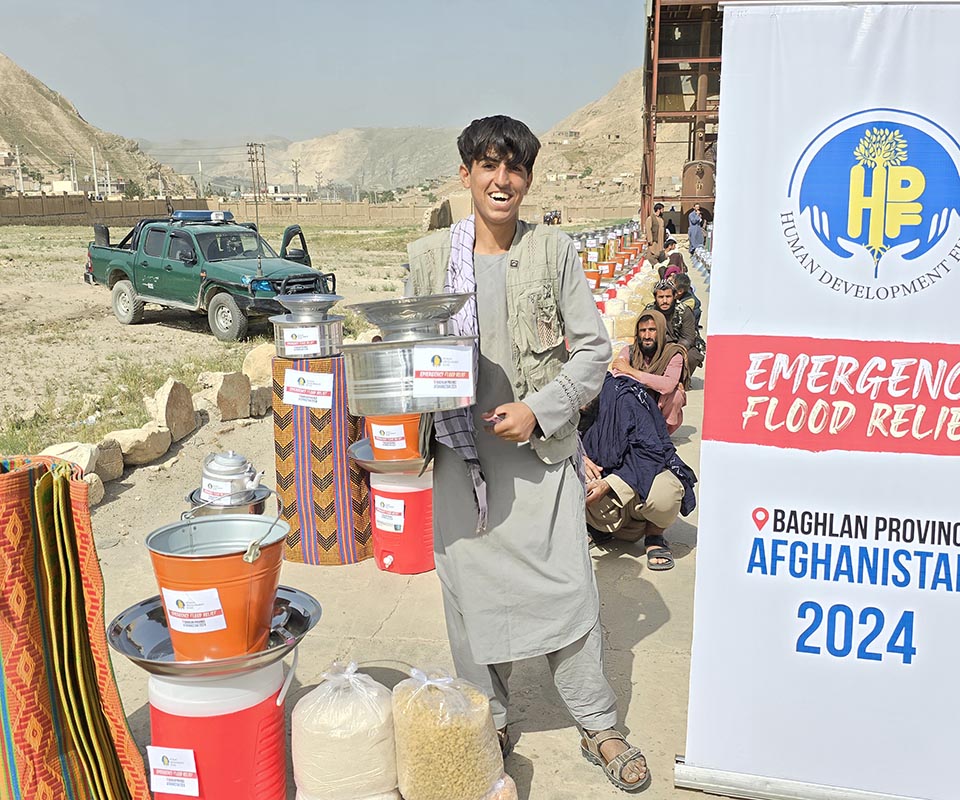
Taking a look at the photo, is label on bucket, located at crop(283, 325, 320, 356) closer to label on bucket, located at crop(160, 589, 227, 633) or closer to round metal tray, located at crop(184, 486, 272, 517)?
round metal tray, located at crop(184, 486, 272, 517)

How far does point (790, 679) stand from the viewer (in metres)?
2.74

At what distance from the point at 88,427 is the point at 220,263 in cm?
601

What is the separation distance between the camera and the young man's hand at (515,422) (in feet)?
8.54

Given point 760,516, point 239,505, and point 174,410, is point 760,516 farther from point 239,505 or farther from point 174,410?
point 174,410

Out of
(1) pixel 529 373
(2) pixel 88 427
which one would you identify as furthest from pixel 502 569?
(2) pixel 88 427

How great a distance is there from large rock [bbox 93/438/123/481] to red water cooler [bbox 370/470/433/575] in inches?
90.7

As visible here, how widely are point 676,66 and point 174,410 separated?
108 ft

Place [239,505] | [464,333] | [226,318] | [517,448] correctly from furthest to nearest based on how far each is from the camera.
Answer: [226,318], [239,505], [517,448], [464,333]

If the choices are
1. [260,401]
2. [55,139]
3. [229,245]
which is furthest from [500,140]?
[55,139]

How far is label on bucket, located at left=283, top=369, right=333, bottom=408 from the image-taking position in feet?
15.4

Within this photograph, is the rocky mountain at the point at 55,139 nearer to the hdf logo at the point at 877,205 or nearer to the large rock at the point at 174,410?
the large rock at the point at 174,410

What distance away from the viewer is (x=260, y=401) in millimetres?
7934

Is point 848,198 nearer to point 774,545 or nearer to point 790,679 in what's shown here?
point 774,545

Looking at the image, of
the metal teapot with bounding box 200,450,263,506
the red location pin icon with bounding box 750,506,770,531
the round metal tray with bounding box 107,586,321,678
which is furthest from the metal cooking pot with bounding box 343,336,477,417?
the metal teapot with bounding box 200,450,263,506
